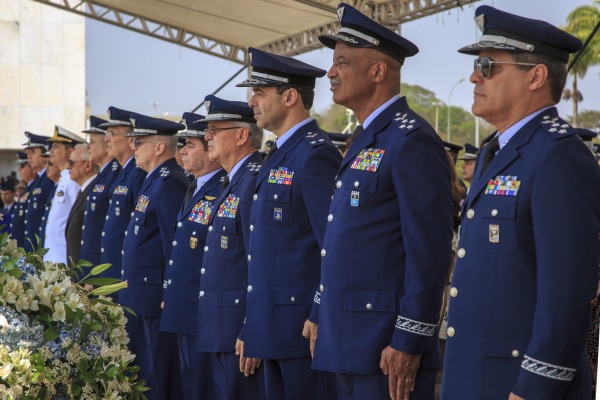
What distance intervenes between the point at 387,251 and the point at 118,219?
3775 mm

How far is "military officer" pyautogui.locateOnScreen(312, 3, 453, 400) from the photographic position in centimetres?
347

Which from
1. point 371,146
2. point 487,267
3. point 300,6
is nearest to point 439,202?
point 371,146

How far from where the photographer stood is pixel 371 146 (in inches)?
147

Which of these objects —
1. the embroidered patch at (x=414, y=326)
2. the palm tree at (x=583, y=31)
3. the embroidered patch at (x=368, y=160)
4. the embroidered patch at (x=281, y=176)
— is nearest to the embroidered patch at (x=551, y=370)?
the embroidered patch at (x=414, y=326)

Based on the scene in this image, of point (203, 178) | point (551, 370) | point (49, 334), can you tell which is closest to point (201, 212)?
point (203, 178)

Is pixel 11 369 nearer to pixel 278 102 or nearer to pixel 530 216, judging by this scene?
pixel 530 216

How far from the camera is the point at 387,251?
3594 mm

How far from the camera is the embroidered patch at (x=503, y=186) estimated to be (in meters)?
2.86

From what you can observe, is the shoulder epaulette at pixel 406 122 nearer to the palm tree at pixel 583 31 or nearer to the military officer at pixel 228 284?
the military officer at pixel 228 284

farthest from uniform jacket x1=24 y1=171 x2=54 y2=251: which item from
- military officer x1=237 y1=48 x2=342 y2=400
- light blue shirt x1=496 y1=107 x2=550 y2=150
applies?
light blue shirt x1=496 y1=107 x2=550 y2=150

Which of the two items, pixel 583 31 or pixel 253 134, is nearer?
pixel 253 134

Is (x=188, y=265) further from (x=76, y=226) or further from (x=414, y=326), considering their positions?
(x=76, y=226)

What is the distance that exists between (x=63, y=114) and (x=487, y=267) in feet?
82.3

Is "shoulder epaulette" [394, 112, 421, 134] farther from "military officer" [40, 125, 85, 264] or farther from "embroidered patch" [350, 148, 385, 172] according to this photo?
"military officer" [40, 125, 85, 264]
